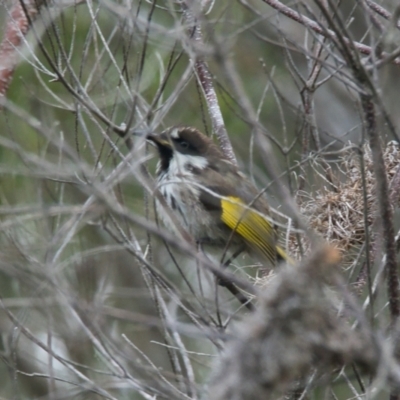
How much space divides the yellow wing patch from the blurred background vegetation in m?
0.22

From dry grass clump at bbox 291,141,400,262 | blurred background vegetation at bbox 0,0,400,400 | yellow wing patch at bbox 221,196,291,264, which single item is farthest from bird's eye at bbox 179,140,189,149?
dry grass clump at bbox 291,141,400,262

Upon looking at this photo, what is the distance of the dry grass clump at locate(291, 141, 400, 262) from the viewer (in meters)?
4.54

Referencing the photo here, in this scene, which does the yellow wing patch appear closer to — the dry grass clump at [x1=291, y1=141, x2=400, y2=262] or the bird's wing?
the bird's wing

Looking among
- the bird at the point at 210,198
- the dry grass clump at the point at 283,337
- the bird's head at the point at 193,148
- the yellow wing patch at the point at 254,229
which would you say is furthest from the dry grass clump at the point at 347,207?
the dry grass clump at the point at 283,337

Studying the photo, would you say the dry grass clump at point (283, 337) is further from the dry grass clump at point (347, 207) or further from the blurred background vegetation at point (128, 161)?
the dry grass clump at point (347, 207)

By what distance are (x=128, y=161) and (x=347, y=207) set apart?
1363mm

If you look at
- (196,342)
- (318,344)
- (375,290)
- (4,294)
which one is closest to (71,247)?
(4,294)

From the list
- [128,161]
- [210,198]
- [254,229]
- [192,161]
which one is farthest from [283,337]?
[192,161]

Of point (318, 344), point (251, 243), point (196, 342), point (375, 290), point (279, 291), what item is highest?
point (279, 291)

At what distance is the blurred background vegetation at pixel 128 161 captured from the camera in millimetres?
3551

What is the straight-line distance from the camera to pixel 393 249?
11.8 ft

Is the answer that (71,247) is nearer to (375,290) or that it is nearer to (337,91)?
(375,290)

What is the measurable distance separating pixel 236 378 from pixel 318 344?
1.00 feet

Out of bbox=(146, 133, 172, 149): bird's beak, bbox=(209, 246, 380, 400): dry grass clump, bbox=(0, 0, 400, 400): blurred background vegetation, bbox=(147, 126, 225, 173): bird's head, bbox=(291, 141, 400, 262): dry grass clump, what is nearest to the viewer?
bbox=(209, 246, 380, 400): dry grass clump
